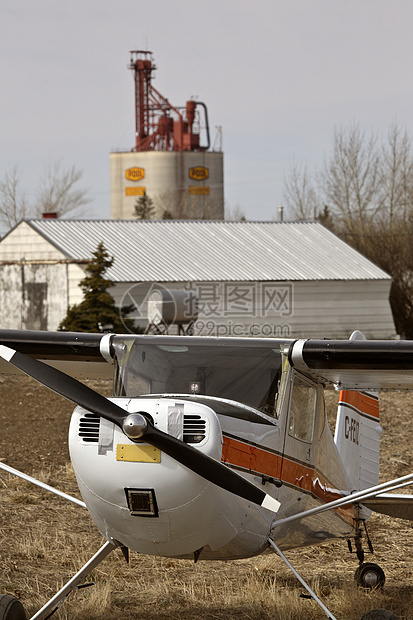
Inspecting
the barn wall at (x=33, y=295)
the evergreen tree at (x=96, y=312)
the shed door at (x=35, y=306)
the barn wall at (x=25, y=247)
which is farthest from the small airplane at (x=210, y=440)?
the barn wall at (x=25, y=247)

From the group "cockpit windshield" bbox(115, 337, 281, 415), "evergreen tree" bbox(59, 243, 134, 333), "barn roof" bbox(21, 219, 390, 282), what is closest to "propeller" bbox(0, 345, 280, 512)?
"cockpit windshield" bbox(115, 337, 281, 415)

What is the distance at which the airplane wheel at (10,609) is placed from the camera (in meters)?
5.48

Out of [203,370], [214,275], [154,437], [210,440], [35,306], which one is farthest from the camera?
[214,275]

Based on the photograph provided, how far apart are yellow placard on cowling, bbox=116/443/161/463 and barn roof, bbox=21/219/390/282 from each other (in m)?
24.4

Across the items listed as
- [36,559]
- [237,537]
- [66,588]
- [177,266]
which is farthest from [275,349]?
[177,266]

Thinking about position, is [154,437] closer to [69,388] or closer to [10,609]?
[69,388]

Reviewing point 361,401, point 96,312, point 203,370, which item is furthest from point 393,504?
point 96,312

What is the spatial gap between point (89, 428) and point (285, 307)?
28.4m

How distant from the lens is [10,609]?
5.52m

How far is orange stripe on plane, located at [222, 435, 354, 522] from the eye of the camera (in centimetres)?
496

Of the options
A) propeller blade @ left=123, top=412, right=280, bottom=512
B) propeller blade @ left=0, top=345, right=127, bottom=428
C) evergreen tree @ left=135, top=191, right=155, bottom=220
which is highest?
evergreen tree @ left=135, top=191, right=155, bottom=220

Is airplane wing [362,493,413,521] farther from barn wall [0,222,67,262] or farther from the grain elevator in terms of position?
the grain elevator

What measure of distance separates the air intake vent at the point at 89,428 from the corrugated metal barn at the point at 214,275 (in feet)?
77.9

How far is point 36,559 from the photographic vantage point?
25.0 ft
